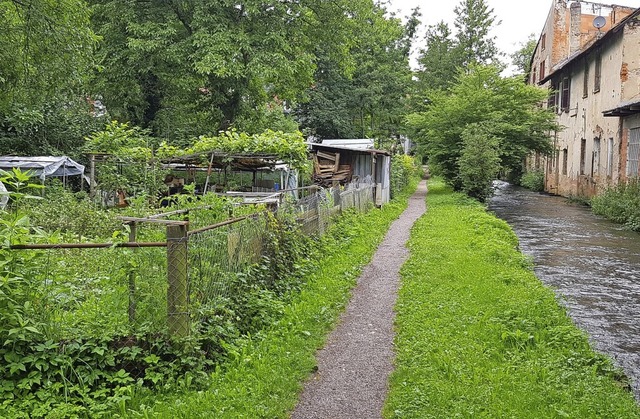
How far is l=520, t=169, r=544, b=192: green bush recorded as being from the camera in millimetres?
35969

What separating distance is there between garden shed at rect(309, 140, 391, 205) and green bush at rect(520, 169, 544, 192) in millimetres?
16130

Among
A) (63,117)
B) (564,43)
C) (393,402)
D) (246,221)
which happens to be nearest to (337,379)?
(393,402)

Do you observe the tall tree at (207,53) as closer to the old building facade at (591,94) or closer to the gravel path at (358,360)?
the old building facade at (591,94)

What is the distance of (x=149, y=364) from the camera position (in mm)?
5078

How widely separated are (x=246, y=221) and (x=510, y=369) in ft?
11.8

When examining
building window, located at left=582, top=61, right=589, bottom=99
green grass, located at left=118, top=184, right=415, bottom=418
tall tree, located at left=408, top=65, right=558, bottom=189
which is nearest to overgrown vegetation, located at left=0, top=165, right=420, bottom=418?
green grass, located at left=118, top=184, right=415, bottom=418

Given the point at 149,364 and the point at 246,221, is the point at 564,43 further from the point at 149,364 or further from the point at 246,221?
the point at 149,364

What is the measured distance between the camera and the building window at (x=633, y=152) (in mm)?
19853

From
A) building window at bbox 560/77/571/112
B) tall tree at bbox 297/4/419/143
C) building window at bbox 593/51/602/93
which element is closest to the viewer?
building window at bbox 593/51/602/93

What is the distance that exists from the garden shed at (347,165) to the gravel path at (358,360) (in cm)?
1294

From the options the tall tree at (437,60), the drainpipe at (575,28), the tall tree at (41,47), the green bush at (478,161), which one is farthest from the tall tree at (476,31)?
the tall tree at (41,47)

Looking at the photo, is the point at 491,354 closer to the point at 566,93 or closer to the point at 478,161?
the point at 478,161

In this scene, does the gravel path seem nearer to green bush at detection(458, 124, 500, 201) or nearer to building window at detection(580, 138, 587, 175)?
green bush at detection(458, 124, 500, 201)

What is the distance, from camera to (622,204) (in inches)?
742
